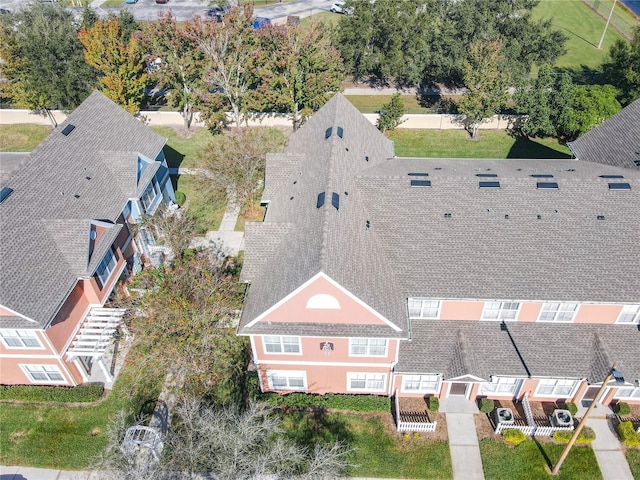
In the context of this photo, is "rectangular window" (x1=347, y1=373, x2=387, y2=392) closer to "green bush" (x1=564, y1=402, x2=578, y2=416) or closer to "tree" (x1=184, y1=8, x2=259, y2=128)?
"green bush" (x1=564, y1=402, x2=578, y2=416)

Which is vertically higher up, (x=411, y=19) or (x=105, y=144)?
(x=411, y=19)

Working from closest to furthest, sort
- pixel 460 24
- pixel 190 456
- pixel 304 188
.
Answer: pixel 190 456, pixel 304 188, pixel 460 24

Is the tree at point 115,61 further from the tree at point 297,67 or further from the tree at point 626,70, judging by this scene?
the tree at point 626,70

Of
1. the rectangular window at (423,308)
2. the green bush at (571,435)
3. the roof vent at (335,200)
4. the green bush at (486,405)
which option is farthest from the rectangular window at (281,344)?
the green bush at (571,435)

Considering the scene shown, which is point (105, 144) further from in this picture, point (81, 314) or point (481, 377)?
point (481, 377)

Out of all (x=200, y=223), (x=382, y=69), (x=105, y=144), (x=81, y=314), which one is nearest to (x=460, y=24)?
(x=382, y=69)

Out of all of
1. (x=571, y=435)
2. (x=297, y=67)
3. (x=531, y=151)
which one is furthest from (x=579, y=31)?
(x=571, y=435)

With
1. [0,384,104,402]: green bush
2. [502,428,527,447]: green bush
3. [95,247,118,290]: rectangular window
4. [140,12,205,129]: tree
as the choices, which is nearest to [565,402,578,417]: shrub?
[502,428,527,447]: green bush
